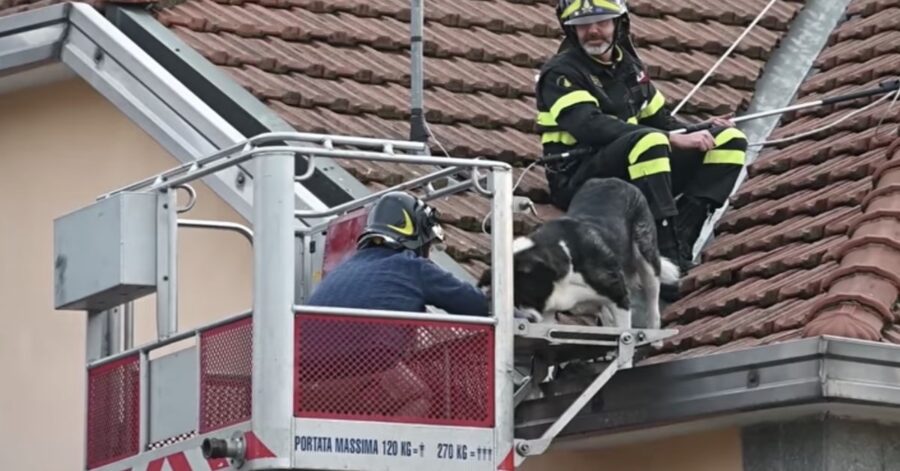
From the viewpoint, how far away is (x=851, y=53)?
15.1m

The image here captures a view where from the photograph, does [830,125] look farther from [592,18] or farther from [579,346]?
[579,346]

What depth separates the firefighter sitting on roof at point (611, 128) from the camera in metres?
12.7

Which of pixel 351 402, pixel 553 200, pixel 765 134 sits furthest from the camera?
pixel 765 134

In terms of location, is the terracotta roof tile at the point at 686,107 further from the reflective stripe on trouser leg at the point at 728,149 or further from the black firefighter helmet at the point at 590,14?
the black firefighter helmet at the point at 590,14

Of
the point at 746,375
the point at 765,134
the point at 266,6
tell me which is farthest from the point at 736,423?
the point at 266,6

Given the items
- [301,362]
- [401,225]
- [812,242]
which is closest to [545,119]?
[812,242]

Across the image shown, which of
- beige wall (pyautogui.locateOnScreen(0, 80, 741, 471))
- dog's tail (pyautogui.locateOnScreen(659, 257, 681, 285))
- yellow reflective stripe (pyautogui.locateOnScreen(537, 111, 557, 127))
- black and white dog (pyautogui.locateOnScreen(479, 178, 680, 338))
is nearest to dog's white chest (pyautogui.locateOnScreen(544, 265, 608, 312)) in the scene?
black and white dog (pyautogui.locateOnScreen(479, 178, 680, 338))

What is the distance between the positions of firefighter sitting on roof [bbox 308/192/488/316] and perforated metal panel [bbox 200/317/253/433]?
344 mm

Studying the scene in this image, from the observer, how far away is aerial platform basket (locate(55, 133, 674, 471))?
35.2 ft

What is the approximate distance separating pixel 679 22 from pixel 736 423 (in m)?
5.24

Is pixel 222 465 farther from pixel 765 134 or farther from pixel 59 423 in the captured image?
pixel 765 134

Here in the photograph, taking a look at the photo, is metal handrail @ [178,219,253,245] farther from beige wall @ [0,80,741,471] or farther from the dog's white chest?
the dog's white chest

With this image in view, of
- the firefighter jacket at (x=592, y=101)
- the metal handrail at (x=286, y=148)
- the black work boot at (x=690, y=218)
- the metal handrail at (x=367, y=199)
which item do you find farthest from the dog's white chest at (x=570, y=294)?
the black work boot at (x=690, y=218)

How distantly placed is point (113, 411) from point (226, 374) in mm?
978
